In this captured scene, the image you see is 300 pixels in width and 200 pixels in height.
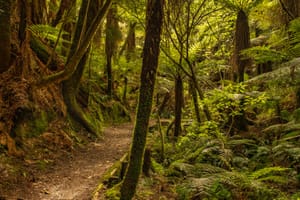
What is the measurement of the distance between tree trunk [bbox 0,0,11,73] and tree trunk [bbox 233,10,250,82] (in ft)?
17.6

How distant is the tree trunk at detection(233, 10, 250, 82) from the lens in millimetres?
8656

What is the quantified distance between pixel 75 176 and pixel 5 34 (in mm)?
3111

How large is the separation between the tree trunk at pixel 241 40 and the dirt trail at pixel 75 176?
3.59 meters

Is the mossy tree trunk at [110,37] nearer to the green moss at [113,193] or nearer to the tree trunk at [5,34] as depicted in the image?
the tree trunk at [5,34]

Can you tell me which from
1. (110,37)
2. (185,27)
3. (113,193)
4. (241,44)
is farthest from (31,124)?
(110,37)

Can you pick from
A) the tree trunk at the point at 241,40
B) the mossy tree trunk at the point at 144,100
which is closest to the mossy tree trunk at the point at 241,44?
the tree trunk at the point at 241,40

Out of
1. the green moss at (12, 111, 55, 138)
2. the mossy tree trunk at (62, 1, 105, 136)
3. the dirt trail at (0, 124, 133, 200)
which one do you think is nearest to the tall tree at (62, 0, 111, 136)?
the mossy tree trunk at (62, 1, 105, 136)

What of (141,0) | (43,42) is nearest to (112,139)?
(43,42)

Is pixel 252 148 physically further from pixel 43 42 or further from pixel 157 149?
pixel 43 42

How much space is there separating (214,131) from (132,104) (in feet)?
37.6

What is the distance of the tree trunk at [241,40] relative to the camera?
866 cm

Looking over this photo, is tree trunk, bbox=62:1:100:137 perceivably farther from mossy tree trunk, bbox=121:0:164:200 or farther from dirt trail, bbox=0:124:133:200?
mossy tree trunk, bbox=121:0:164:200

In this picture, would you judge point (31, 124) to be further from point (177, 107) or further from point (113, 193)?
point (177, 107)

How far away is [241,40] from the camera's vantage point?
868 cm
